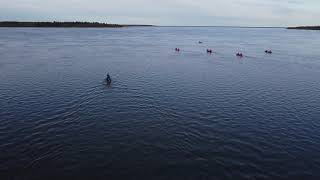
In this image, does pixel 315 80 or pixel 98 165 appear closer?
pixel 98 165

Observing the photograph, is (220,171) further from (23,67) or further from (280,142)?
(23,67)

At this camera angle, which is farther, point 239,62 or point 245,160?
point 239,62

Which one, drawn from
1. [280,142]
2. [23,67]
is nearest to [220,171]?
[280,142]

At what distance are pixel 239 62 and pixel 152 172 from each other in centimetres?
7242

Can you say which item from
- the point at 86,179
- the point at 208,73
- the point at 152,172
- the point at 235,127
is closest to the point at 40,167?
the point at 86,179

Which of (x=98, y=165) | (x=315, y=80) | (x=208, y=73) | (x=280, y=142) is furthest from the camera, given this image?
(x=208, y=73)

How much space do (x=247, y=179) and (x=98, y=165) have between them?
13366 mm

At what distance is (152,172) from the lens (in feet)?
89.9

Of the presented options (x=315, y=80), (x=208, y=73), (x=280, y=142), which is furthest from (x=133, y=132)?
(x=315, y=80)

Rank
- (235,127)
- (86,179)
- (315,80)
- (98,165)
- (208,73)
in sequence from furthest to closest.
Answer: (208,73)
(315,80)
(235,127)
(98,165)
(86,179)

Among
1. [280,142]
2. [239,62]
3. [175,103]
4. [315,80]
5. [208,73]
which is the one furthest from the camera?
[239,62]

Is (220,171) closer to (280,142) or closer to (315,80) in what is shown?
(280,142)

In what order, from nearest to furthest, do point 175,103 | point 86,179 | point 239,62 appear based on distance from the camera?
point 86,179, point 175,103, point 239,62

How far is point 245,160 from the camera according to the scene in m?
30.0
